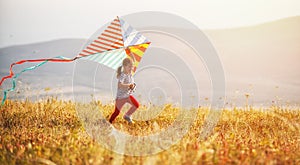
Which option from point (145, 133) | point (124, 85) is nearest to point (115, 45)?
Result: point (124, 85)

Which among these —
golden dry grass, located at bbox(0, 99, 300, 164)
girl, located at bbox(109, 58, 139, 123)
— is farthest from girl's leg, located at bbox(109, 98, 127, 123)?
golden dry grass, located at bbox(0, 99, 300, 164)

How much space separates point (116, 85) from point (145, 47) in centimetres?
70

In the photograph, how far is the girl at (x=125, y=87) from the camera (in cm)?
543

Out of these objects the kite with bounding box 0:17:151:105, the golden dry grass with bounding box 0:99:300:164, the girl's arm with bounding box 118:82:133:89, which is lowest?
the golden dry grass with bounding box 0:99:300:164

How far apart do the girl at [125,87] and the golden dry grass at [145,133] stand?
0.20m

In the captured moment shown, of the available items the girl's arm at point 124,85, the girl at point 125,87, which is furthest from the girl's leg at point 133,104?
the girl's arm at point 124,85

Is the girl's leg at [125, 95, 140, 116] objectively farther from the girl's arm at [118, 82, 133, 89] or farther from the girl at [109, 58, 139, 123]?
the girl's arm at [118, 82, 133, 89]

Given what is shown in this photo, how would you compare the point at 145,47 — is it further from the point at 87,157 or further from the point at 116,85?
the point at 87,157

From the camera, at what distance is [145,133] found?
15.6ft

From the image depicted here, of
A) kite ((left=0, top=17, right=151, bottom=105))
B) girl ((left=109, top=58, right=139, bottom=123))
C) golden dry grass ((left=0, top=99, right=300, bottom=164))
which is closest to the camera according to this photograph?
golden dry grass ((left=0, top=99, right=300, bottom=164))

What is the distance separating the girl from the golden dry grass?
20 cm

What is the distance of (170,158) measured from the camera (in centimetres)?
329

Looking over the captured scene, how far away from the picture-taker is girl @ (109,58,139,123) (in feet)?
17.8

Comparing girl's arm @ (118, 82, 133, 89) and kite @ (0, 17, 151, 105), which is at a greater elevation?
kite @ (0, 17, 151, 105)
